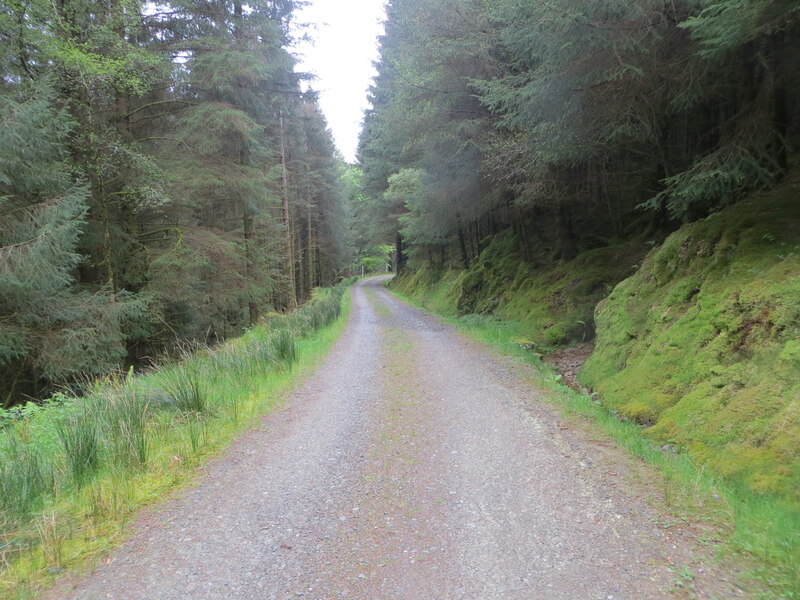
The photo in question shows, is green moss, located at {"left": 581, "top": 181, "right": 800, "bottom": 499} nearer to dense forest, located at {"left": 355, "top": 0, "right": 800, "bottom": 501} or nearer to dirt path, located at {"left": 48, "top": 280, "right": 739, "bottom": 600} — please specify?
dense forest, located at {"left": 355, "top": 0, "right": 800, "bottom": 501}

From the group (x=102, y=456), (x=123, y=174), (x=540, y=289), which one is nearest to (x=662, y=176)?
(x=540, y=289)

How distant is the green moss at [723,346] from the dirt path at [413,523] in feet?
2.57

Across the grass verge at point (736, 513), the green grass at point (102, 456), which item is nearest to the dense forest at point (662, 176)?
the grass verge at point (736, 513)

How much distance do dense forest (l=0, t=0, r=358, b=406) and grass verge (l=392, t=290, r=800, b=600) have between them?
31.0 ft

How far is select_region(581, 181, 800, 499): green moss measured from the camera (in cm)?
321

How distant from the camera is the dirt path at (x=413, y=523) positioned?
234cm

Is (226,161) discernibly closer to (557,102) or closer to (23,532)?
(557,102)

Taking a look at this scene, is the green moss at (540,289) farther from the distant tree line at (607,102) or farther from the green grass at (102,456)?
the green grass at (102,456)

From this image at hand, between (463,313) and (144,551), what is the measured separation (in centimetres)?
1460

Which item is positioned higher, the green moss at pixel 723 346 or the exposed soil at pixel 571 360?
the green moss at pixel 723 346

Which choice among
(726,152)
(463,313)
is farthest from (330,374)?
(463,313)

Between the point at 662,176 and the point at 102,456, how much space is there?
34.4ft

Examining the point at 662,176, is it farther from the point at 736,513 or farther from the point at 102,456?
the point at 102,456

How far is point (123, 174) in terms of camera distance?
996 cm
